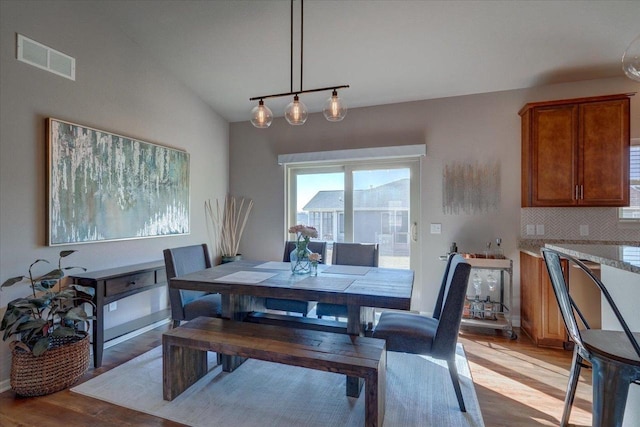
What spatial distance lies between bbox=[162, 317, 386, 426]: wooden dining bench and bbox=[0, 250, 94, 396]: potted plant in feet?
2.53

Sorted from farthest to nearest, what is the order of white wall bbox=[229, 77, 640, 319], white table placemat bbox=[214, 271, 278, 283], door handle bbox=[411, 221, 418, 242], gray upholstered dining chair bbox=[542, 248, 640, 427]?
door handle bbox=[411, 221, 418, 242] < white wall bbox=[229, 77, 640, 319] < white table placemat bbox=[214, 271, 278, 283] < gray upholstered dining chair bbox=[542, 248, 640, 427]

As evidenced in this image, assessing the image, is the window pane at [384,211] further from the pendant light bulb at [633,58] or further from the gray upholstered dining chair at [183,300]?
the pendant light bulb at [633,58]

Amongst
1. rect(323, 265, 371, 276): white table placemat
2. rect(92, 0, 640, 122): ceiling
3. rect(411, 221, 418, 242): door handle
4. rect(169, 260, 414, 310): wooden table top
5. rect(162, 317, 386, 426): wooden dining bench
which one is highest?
rect(92, 0, 640, 122): ceiling

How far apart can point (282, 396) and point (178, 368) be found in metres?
0.74

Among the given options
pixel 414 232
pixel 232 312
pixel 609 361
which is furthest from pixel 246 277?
pixel 414 232

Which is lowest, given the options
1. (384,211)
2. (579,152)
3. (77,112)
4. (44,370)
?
(44,370)

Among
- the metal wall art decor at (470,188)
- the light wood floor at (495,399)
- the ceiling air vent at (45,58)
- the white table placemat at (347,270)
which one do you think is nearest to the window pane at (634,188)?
the metal wall art decor at (470,188)

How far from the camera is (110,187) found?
2.89 metres

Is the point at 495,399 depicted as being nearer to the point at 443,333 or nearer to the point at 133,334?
the point at 443,333

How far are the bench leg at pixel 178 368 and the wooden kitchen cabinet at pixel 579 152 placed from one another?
3.43m

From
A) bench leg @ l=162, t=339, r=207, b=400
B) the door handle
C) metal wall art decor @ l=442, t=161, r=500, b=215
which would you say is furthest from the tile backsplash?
bench leg @ l=162, t=339, r=207, b=400

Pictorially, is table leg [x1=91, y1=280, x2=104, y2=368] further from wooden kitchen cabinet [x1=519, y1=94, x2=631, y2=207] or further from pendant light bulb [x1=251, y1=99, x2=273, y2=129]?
wooden kitchen cabinet [x1=519, y1=94, x2=631, y2=207]

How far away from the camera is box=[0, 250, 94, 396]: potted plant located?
2012mm

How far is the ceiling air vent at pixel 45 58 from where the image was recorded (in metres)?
2.28
